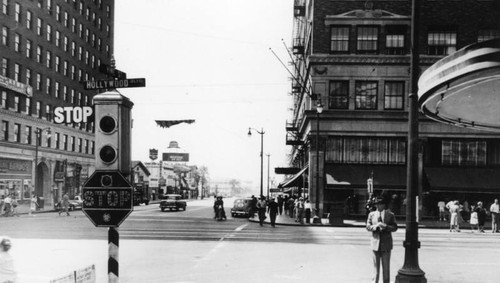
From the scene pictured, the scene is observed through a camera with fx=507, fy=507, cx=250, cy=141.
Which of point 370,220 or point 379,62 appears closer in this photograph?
point 370,220

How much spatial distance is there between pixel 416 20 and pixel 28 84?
46.0 metres

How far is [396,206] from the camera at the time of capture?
35.8 meters

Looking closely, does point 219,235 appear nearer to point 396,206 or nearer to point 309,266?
point 309,266

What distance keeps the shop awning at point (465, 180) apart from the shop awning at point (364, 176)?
229 centimetres

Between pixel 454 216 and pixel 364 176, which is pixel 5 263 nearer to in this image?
pixel 454 216

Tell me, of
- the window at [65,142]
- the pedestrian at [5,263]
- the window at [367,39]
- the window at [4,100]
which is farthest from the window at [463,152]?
the window at [65,142]

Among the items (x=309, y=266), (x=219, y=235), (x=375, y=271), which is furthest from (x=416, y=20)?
(x=219, y=235)

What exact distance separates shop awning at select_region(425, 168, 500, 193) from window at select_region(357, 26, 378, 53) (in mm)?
9632

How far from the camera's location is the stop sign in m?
6.73

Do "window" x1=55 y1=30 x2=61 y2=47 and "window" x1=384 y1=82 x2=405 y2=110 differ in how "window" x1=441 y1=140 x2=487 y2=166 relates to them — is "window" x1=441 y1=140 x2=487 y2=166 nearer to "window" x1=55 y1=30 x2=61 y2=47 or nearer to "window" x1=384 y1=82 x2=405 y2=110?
"window" x1=384 y1=82 x2=405 y2=110

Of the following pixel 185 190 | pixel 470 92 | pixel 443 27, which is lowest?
pixel 185 190

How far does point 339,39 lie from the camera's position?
119 feet

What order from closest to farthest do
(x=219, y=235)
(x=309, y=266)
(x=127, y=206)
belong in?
(x=127, y=206) → (x=309, y=266) → (x=219, y=235)

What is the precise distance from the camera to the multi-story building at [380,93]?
35.8 metres
